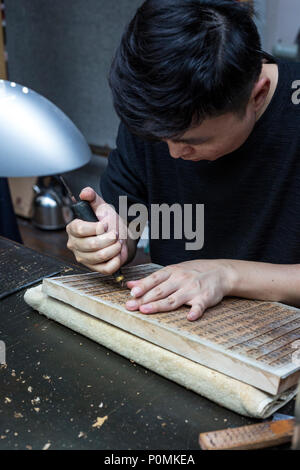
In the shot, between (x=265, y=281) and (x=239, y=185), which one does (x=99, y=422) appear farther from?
(x=239, y=185)

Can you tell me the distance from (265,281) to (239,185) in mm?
313

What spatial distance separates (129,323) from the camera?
2.71 feet

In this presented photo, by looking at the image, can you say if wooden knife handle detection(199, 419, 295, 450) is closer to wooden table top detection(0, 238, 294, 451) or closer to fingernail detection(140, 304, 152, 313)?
wooden table top detection(0, 238, 294, 451)

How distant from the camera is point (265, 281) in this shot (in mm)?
964

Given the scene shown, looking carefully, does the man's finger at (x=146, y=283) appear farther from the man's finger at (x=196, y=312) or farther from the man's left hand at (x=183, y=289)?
the man's finger at (x=196, y=312)

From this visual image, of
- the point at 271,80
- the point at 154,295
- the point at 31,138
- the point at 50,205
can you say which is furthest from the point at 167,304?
the point at 50,205

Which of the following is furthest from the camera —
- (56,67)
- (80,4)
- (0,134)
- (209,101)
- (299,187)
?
(56,67)

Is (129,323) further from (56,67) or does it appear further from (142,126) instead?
(56,67)

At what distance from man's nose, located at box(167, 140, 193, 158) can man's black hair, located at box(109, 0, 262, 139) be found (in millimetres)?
67

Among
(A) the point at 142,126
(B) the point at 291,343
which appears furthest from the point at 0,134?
(B) the point at 291,343

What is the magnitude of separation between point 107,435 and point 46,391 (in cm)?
15

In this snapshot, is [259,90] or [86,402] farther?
[259,90]

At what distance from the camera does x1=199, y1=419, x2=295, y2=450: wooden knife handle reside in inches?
23.5

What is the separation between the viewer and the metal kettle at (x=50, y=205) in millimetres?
3383
